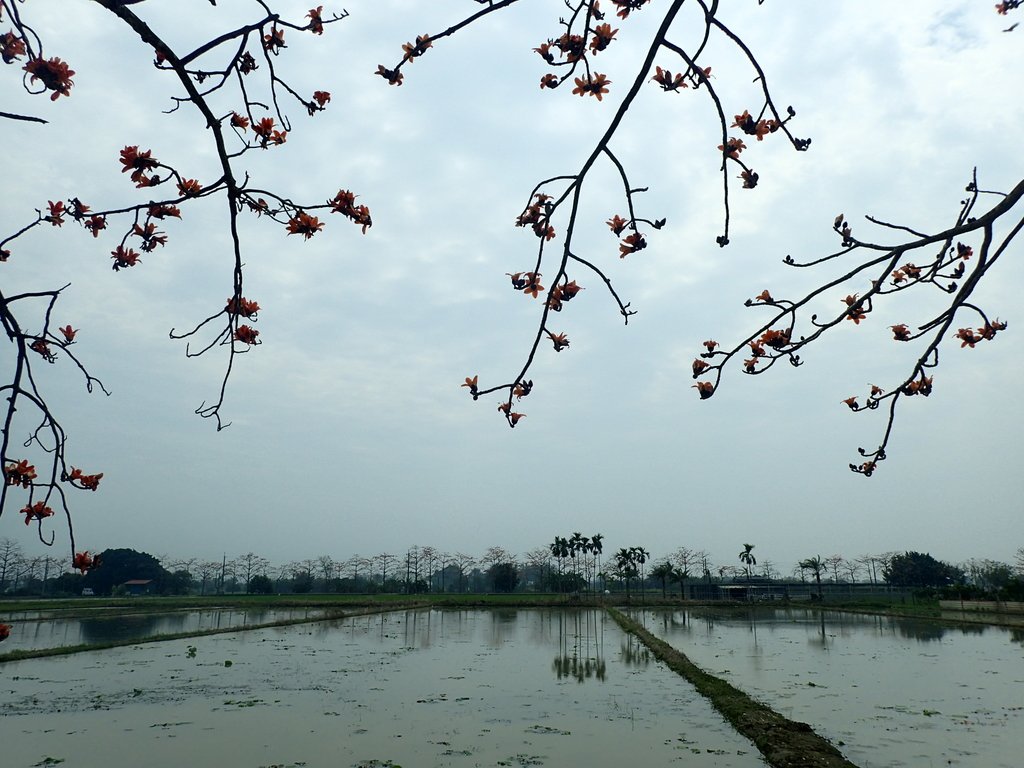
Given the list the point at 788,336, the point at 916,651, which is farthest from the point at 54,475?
the point at 916,651

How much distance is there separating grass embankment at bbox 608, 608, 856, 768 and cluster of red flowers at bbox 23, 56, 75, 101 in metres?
8.98

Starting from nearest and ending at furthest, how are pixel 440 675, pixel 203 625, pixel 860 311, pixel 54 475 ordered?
pixel 54 475, pixel 860 311, pixel 440 675, pixel 203 625

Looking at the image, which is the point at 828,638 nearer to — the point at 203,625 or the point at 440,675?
the point at 440,675

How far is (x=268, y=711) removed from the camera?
1128 centimetres

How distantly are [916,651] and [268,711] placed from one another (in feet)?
58.6

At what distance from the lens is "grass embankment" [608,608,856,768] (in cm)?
790

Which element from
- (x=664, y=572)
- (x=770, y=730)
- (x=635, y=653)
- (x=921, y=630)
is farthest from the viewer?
(x=664, y=572)

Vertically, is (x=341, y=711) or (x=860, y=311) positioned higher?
(x=860, y=311)

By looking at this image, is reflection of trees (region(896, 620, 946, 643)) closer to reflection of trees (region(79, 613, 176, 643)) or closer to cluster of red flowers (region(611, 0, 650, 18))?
cluster of red flowers (region(611, 0, 650, 18))

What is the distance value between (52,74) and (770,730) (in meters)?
10.6

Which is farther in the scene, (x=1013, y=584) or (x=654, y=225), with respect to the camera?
(x=1013, y=584)

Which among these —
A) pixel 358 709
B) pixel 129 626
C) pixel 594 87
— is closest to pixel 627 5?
pixel 594 87

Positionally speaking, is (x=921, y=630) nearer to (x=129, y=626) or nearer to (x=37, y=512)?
(x=37, y=512)

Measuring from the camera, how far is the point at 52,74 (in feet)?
5.90
